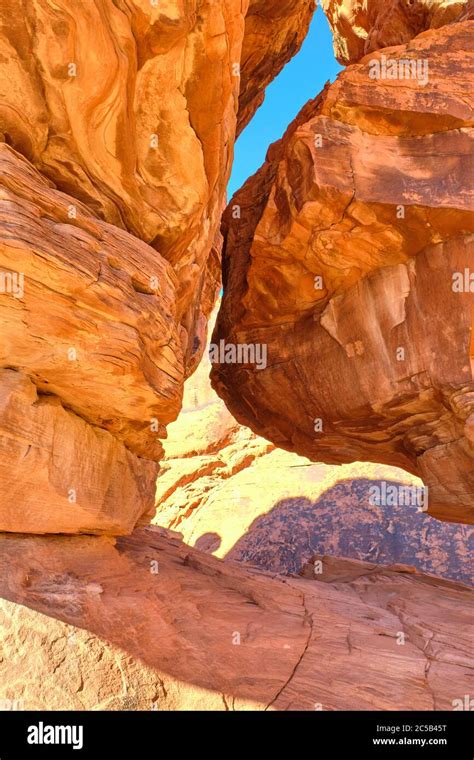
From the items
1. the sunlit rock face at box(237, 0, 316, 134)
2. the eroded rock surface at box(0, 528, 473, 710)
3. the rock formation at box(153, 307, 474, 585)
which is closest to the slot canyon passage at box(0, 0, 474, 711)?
the eroded rock surface at box(0, 528, 473, 710)

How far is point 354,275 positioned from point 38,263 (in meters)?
7.84

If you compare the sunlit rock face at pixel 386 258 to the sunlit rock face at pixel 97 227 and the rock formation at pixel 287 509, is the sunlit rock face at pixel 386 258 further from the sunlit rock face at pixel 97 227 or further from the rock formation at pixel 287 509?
the rock formation at pixel 287 509

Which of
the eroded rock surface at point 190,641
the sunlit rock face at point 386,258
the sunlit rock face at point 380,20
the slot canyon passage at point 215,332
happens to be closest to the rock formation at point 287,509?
the slot canyon passage at point 215,332

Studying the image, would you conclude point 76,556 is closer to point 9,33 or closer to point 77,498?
point 77,498

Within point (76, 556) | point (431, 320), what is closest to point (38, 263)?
point (76, 556)

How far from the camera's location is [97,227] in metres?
6.92

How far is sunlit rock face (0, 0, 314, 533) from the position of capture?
6043 millimetres

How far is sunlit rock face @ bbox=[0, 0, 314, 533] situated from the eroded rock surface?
71 centimetres

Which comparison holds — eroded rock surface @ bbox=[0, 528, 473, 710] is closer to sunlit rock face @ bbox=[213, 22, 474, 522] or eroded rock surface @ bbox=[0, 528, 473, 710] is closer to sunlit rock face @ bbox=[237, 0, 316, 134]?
sunlit rock face @ bbox=[213, 22, 474, 522]

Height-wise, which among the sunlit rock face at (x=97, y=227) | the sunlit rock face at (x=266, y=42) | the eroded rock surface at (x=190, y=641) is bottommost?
the eroded rock surface at (x=190, y=641)

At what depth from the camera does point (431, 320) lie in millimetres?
11398

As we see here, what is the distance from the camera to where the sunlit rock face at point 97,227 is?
6.04m

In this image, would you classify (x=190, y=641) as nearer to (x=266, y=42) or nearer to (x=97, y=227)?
(x=97, y=227)

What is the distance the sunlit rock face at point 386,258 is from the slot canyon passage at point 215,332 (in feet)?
0.16
